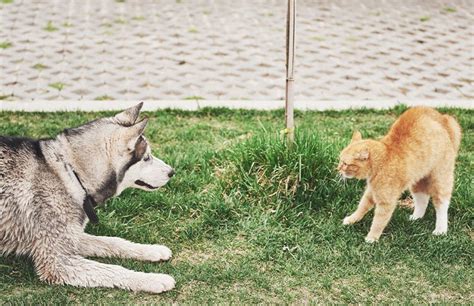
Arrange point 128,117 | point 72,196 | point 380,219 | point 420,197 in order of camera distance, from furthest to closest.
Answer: point 420,197
point 380,219
point 128,117
point 72,196

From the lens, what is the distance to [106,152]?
4.65 m

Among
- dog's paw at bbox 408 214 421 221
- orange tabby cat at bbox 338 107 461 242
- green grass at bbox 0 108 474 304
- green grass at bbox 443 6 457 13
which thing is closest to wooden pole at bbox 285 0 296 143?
green grass at bbox 0 108 474 304

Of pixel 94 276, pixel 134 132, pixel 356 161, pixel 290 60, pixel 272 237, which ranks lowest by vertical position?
pixel 272 237

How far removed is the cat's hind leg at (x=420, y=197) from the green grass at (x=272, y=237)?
73 mm

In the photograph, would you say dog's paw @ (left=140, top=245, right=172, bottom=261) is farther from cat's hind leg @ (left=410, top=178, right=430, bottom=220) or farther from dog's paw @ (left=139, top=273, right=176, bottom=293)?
cat's hind leg @ (left=410, top=178, right=430, bottom=220)

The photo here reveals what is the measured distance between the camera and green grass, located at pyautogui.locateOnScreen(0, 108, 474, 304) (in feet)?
14.9

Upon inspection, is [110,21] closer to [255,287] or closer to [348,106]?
[348,106]

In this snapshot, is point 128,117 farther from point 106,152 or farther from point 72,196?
point 72,196

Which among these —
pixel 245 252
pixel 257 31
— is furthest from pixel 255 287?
pixel 257 31

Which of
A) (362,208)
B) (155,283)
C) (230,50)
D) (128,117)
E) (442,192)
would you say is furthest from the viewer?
(230,50)

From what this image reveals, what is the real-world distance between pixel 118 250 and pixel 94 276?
1.28 ft

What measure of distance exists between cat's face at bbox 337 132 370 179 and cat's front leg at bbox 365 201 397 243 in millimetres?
246

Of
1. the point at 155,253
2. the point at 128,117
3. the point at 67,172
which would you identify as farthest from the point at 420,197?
the point at 67,172

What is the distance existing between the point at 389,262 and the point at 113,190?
6.49 feet
